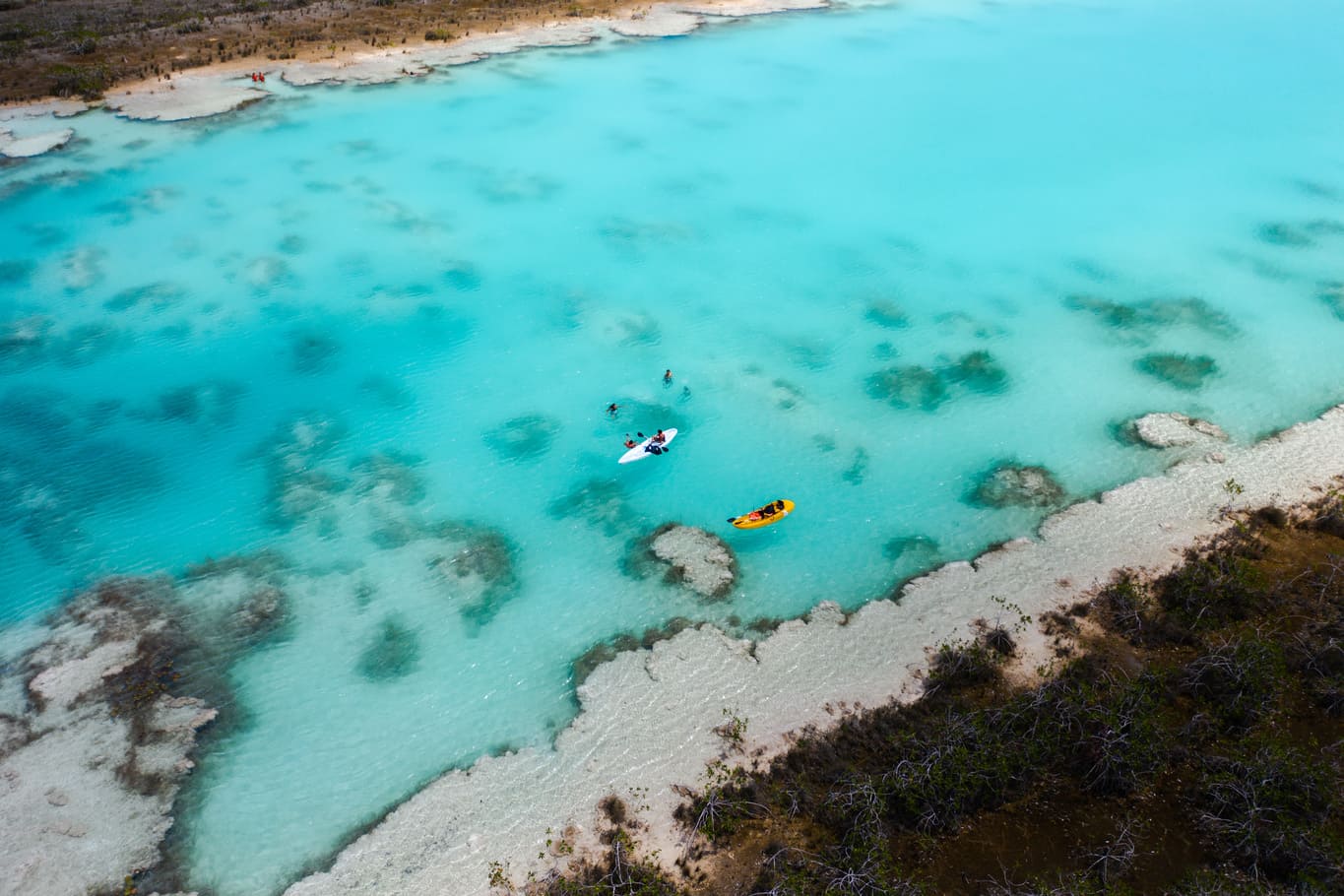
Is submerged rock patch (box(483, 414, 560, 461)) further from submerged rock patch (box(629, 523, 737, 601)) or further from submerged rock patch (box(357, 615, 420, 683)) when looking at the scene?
submerged rock patch (box(357, 615, 420, 683))

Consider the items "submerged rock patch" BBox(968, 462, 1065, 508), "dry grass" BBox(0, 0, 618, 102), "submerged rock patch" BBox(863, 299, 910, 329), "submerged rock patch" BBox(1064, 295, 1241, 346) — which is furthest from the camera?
"dry grass" BBox(0, 0, 618, 102)

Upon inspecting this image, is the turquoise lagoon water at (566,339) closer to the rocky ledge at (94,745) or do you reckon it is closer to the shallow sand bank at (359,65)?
the rocky ledge at (94,745)

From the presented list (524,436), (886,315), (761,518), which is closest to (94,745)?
(524,436)

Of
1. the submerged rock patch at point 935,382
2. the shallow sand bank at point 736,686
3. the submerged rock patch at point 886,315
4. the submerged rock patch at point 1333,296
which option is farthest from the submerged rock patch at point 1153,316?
the shallow sand bank at point 736,686

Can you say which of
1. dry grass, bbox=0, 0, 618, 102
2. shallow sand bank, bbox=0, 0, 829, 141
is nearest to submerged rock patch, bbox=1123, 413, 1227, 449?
shallow sand bank, bbox=0, 0, 829, 141

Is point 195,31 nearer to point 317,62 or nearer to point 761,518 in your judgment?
point 317,62
